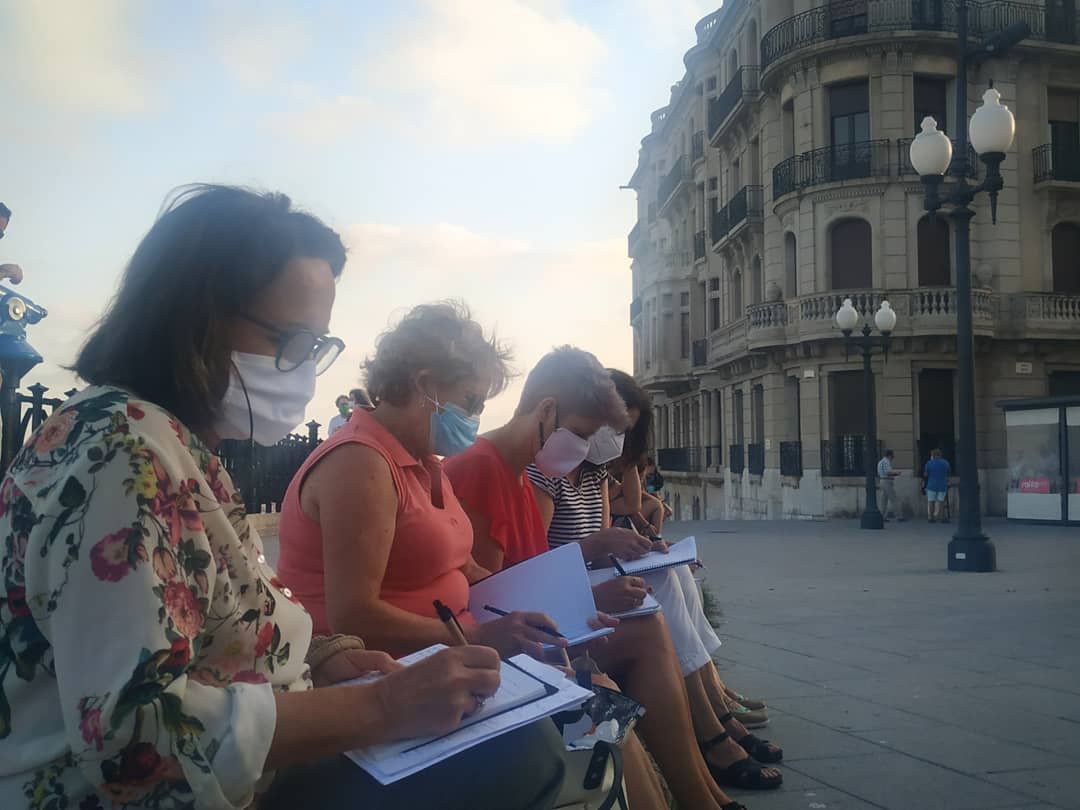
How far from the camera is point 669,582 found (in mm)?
4324

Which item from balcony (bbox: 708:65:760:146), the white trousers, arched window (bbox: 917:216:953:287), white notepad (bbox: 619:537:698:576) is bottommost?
the white trousers

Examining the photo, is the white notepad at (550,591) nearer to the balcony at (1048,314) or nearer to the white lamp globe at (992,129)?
the white lamp globe at (992,129)

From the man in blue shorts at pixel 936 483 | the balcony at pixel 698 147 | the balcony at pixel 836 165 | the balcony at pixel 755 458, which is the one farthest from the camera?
the balcony at pixel 698 147

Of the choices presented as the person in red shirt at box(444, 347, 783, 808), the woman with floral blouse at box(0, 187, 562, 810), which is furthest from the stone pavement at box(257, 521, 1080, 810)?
the woman with floral blouse at box(0, 187, 562, 810)

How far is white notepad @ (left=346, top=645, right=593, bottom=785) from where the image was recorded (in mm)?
1742

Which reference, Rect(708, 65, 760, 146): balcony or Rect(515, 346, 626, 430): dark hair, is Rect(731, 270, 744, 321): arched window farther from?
Rect(515, 346, 626, 430): dark hair

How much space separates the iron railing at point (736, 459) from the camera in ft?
115

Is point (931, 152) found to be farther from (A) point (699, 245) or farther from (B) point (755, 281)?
(A) point (699, 245)

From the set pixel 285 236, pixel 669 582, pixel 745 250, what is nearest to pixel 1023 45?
pixel 745 250

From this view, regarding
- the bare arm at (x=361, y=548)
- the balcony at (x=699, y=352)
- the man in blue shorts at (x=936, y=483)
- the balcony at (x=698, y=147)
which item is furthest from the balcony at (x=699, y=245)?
the bare arm at (x=361, y=548)

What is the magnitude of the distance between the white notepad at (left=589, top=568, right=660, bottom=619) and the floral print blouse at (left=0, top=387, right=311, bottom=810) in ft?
6.45

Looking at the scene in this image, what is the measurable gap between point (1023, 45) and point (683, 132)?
59.9ft

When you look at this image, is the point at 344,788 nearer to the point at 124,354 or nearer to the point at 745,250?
the point at 124,354

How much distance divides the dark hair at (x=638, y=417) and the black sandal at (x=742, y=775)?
5.04ft
